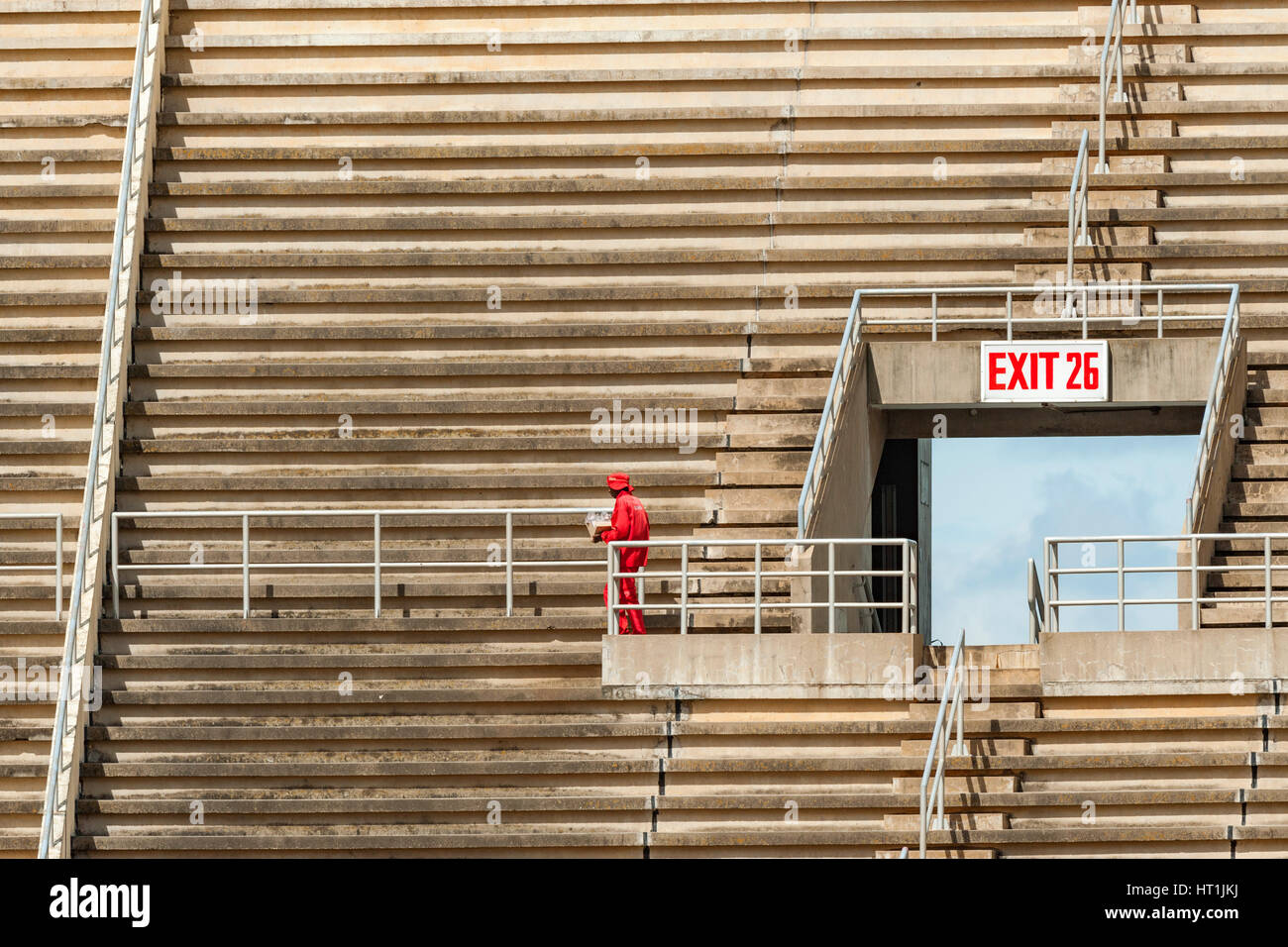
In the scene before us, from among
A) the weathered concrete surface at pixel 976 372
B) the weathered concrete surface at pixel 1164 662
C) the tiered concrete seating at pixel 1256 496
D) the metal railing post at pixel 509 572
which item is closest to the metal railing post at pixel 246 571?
the metal railing post at pixel 509 572

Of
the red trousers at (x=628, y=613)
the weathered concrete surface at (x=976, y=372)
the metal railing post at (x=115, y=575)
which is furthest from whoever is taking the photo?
the weathered concrete surface at (x=976, y=372)

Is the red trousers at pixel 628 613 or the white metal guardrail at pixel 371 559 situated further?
the white metal guardrail at pixel 371 559

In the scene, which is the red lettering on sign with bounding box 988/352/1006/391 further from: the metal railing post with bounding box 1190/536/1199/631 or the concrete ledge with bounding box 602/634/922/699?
the concrete ledge with bounding box 602/634/922/699

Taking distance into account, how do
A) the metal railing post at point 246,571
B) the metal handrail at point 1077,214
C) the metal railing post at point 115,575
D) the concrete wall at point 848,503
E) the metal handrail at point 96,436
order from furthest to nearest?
the metal handrail at point 1077,214 → the concrete wall at point 848,503 → the metal railing post at point 115,575 → the metal railing post at point 246,571 → the metal handrail at point 96,436

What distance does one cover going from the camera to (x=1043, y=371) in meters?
18.3

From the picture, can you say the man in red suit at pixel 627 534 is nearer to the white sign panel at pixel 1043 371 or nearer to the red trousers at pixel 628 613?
the red trousers at pixel 628 613

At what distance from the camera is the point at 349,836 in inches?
580

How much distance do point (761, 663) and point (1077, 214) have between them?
640 centimetres

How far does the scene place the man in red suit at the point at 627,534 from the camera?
15398 millimetres

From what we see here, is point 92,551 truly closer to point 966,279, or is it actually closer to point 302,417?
point 302,417

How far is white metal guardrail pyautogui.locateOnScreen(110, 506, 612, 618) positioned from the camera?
15.9m

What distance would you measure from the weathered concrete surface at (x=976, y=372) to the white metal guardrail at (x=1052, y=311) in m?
0.19
